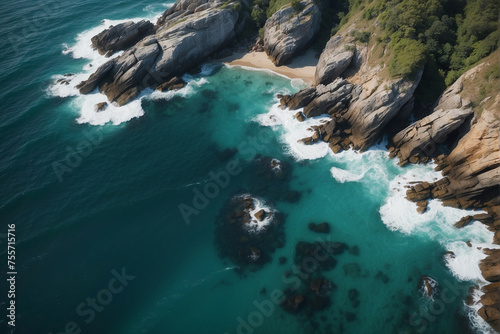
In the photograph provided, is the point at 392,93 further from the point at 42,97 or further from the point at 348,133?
the point at 42,97

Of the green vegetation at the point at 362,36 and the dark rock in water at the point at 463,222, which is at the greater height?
the green vegetation at the point at 362,36

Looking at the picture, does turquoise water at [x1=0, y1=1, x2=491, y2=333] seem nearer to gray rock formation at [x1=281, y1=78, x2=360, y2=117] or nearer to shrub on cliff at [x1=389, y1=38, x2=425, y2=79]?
gray rock formation at [x1=281, y1=78, x2=360, y2=117]

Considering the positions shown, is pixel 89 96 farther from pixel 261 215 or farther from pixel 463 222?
pixel 463 222

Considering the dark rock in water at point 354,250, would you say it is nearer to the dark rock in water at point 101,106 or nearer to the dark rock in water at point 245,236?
the dark rock in water at point 245,236

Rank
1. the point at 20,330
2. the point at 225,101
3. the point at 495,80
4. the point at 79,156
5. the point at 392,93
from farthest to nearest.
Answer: the point at 225,101
the point at 79,156
the point at 392,93
the point at 495,80
the point at 20,330

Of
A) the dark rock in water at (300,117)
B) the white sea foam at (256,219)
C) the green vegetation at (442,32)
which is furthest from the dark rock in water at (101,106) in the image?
the green vegetation at (442,32)

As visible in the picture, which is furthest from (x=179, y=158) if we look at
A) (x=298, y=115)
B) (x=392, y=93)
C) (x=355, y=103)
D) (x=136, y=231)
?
(x=392, y=93)

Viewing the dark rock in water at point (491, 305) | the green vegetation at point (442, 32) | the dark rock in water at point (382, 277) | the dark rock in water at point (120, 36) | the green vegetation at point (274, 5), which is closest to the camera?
the dark rock in water at point (491, 305)
